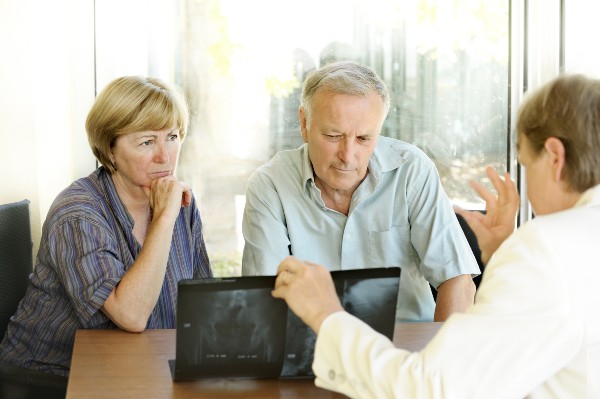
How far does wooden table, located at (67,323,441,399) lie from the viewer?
5.17ft

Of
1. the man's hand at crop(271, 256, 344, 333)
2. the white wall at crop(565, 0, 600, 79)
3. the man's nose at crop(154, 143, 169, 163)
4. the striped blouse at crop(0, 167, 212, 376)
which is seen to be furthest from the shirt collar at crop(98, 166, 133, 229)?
the white wall at crop(565, 0, 600, 79)

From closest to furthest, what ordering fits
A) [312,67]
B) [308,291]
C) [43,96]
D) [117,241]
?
[308,291] → [117,241] → [43,96] → [312,67]

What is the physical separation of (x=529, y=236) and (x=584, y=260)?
8 centimetres

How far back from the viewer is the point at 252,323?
1.58m

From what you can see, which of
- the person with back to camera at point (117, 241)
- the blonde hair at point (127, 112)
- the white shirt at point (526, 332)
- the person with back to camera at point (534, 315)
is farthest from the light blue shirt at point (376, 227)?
the white shirt at point (526, 332)

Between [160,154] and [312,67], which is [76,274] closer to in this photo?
[160,154]

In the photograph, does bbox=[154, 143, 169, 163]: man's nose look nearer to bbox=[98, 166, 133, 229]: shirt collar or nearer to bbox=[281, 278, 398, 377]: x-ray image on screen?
bbox=[98, 166, 133, 229]: shirt collar

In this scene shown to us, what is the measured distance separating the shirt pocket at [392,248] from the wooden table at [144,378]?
47 cm

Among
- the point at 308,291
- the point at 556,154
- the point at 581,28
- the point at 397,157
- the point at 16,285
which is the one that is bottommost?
the point at 16,285

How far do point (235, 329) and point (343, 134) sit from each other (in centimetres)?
84

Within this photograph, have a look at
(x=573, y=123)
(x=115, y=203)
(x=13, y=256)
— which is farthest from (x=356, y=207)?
(x=573, y=123)

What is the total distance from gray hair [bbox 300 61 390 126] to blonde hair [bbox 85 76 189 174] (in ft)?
1.20

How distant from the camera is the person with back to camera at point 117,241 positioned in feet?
6.58

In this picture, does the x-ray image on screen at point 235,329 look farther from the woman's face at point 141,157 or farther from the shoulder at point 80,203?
the woman's face at point 141,157
